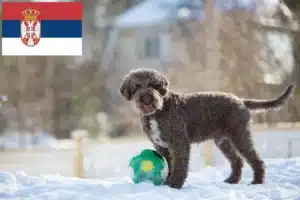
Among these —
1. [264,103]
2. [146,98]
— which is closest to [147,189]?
[146,98]

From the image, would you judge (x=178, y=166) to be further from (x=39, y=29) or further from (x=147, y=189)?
(x=39, y=29)

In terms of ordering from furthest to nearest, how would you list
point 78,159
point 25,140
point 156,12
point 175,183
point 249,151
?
point 156,12 → point 25,140 → point 78,159 → point 249,151 → point 175,183

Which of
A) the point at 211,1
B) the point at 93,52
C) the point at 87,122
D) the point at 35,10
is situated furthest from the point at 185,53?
the point at 35,10

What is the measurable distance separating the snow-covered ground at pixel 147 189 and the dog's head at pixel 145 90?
34 cm

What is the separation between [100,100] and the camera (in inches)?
129

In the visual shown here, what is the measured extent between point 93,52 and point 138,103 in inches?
51.3

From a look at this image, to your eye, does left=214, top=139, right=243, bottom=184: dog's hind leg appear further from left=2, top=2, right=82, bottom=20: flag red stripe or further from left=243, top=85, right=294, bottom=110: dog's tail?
left=2, top=2, right=82, bottom=20: flag red stripe

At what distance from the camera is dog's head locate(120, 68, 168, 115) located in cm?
181

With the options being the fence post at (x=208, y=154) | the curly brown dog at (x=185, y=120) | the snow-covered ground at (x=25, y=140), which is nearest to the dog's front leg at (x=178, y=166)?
the curly brown dog at (x=185, y=120)

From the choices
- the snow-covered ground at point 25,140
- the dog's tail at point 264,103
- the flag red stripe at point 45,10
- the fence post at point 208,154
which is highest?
the flag red stripe at point 45,10

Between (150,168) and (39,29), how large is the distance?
31.0 inches

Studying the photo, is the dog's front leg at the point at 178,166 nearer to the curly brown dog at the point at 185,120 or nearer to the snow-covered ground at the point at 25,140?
the curly brown dog at the point at 185,120

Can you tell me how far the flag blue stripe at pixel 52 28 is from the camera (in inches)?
76.1

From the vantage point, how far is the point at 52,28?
1935 millimetres
